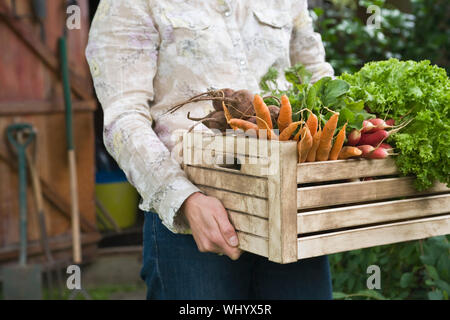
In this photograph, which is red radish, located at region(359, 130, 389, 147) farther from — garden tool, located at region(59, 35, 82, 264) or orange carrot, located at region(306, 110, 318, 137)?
garden tool, located at region(59, 35, 82, 264)

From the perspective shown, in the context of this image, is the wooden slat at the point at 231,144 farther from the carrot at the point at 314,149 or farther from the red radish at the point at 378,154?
the red radish at the point at 378,154

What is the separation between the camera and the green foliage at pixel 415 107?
1.56m

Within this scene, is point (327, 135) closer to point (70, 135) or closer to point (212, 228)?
point (212, 228)

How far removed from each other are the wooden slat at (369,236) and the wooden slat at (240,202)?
12 centimetres

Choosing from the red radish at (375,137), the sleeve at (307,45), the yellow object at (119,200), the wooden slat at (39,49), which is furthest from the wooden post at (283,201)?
the yellow object at (119,200)

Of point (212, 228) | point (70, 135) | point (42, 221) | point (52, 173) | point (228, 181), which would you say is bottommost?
point (212, 228)

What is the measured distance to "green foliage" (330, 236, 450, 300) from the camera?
8.37 ft

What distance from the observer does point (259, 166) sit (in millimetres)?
1368

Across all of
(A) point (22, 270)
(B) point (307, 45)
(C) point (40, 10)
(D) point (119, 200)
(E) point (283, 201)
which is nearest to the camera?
(E) point (283, 201)

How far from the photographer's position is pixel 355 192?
4.81 feet

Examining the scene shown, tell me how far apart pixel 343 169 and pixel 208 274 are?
52cm

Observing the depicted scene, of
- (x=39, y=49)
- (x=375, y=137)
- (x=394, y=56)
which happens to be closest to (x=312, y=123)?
(x=375, y=137)

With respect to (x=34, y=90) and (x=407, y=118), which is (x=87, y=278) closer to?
(x=34, y=90)

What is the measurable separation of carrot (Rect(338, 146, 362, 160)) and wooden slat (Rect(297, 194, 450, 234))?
0.13m
